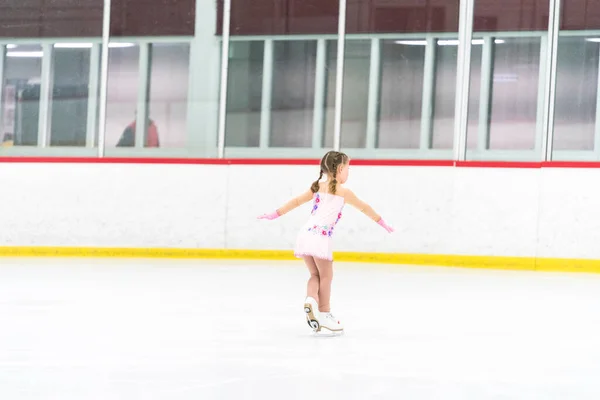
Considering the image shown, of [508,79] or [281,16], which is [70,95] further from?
[508,79]

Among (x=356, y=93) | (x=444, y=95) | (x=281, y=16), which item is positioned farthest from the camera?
(x=281, y=16)

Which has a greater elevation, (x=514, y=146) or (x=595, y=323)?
(x=514, y=146)

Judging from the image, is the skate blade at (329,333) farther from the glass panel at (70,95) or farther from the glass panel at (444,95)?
the glass panel at (70,95)

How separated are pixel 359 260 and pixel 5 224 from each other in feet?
11.3

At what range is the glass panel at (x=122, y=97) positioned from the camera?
442 inches

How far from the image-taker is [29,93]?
37.6 feet

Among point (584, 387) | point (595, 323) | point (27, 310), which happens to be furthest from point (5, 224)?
point (584, 387)

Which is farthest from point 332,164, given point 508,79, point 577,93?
point 577,93

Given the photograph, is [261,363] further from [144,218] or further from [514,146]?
[514,146]

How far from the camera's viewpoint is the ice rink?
3834 millimetres

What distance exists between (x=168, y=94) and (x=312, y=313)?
22.0 feet

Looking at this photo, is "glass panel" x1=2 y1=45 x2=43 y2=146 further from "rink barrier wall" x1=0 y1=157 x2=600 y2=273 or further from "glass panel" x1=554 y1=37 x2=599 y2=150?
"glass panel" x1=554 y1=37 x2=599 y2=150

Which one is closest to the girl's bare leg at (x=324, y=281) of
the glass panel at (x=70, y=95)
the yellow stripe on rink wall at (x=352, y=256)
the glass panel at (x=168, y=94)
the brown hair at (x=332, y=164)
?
the brown hair at (x=332, y=164)

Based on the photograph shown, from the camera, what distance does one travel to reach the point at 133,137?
11.3 m
